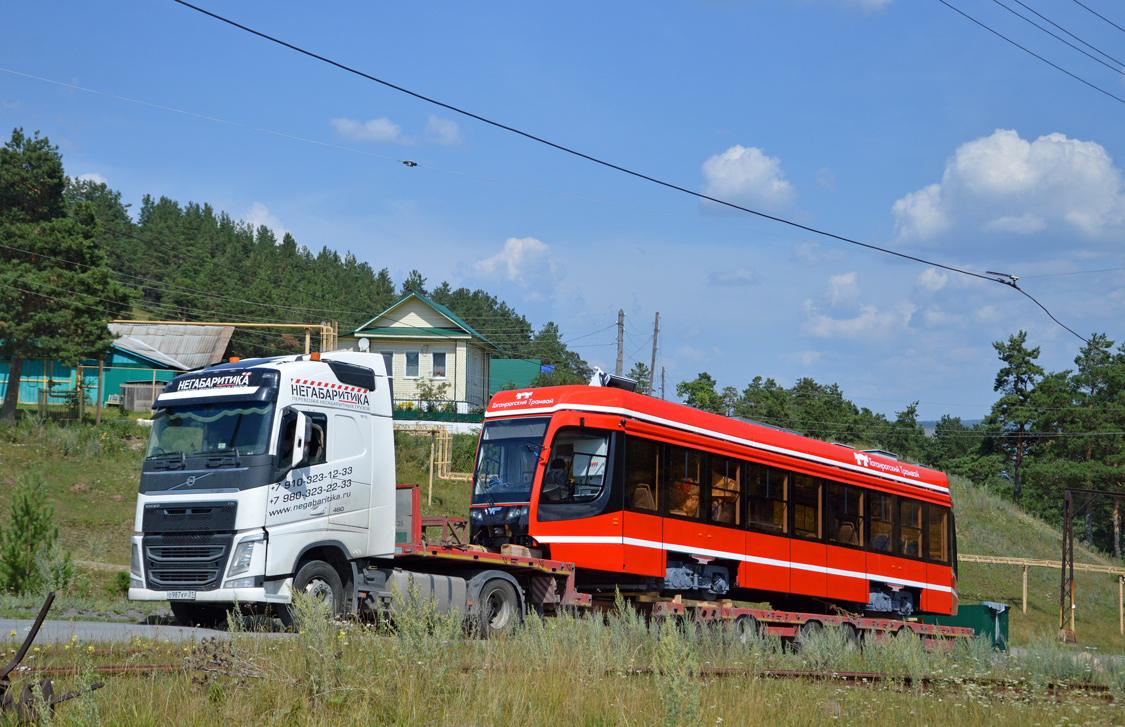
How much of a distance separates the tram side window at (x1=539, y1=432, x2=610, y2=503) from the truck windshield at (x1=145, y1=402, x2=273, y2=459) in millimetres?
4268

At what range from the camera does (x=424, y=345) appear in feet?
184

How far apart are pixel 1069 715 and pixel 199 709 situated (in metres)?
Answer: 7.09

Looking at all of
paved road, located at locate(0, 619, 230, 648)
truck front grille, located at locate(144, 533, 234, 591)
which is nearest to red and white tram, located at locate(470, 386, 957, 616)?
truck front grille, located at locate(144, 533, 234, 591)

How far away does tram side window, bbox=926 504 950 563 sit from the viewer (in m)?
21.0

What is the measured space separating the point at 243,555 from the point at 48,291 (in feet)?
120

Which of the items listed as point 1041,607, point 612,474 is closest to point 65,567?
point 612,474

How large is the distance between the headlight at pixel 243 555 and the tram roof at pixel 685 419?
4.56 meters

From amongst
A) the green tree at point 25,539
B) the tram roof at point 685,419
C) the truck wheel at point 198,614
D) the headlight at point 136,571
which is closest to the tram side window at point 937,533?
the tram roof at point 685,419

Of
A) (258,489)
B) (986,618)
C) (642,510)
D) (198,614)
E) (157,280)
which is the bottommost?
(986,618)

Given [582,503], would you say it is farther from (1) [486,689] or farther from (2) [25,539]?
(2) [25,539]

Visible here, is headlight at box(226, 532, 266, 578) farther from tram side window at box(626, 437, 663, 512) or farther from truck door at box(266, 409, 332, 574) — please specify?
tram side window at box(626, 437, 663, 512)

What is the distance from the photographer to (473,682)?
7332 mm

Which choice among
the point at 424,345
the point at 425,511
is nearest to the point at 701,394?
the point at 424,345

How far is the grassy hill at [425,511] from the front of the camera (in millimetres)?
28047
